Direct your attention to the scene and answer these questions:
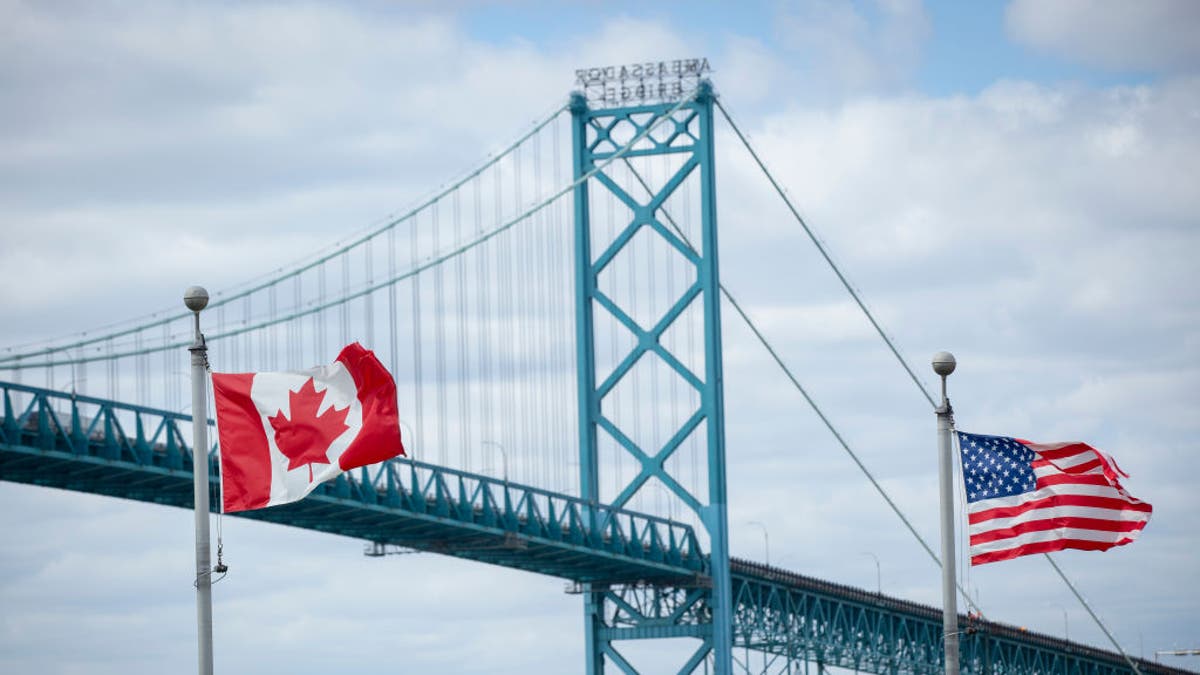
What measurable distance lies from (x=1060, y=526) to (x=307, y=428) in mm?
11990

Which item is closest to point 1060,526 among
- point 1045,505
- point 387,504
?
point 1045,505

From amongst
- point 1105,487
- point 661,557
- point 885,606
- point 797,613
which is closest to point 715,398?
point 661,557

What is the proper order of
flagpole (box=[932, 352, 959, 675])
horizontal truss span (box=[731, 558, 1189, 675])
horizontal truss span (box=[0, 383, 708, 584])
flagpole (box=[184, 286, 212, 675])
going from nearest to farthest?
flagpole (box=[184, 286, 212, 675]) → flagpole (box=[932, 352, 959, 675]) → horizontal truss span (box=[0, 383, 708, 584]) → horizontal truss span (box=[731, 558, 1189, 675])

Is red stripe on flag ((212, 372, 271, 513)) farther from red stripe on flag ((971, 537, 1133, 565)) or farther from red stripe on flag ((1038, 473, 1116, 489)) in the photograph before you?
red stripe on flag ((1038, 473, 1116, 489))

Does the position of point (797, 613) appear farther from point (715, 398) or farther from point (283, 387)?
point (283, 387)

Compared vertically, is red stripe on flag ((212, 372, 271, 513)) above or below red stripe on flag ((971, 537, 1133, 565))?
above

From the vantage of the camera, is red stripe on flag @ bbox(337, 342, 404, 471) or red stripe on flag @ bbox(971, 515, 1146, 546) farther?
red stripe on flag @ bbox(971, 515, 1146, 546)

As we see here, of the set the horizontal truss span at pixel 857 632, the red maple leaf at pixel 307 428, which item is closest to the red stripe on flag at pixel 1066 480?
the red maple leaf at pixel 307 428

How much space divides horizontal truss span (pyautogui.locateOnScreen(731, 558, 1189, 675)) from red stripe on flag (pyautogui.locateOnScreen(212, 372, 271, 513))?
6582 centimetres

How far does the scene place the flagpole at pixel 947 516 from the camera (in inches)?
1417

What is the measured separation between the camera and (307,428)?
3159cm

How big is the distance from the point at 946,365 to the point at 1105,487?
12.7ft

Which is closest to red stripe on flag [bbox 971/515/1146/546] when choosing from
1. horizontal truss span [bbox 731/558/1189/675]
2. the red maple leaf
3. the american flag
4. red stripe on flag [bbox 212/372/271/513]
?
the american flag

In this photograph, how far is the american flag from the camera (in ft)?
124
